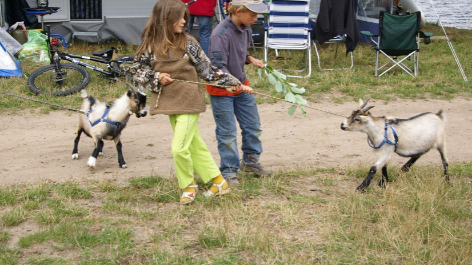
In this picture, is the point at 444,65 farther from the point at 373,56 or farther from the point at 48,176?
the point at 48,176

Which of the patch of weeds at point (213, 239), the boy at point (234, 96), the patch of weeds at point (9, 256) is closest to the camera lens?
the patch of weeds at point (9, 256)

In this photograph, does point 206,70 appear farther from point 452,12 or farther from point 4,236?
point 452,12

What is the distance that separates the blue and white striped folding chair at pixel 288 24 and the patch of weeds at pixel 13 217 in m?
6.24

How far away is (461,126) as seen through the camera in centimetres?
770

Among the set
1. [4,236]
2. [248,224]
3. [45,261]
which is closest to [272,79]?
[248,224]

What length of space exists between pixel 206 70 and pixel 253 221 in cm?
136

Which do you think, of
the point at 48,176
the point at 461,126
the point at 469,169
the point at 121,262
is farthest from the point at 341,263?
the point at 461,126

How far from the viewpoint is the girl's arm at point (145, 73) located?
4402 mm

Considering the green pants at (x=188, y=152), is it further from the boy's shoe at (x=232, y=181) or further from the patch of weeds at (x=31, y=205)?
the patch of weeds at (x=31, y=205)

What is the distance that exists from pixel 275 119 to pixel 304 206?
10.4 ft

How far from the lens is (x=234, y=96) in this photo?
196 inches

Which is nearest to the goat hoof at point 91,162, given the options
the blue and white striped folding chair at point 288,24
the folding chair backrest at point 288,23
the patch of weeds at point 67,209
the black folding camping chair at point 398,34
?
the patch of weeds at point 67,209

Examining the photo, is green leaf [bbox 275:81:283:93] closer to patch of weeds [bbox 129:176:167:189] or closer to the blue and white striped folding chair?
A: patch of weeds [bbox 129:176:167:189]

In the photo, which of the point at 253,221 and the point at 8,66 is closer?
the point at 253,221
